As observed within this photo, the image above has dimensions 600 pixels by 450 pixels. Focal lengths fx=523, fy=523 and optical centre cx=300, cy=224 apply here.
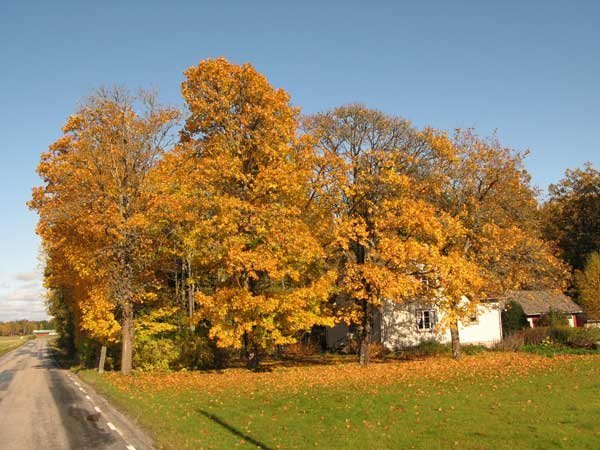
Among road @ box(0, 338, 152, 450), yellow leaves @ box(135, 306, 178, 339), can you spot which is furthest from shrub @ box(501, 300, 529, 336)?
road @ box(0, 338, 152, 450)

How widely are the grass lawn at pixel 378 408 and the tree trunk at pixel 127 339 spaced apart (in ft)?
7.51

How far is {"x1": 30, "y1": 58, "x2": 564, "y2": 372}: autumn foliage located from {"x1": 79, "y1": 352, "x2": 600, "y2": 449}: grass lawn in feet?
13.1

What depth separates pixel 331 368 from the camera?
2866 centimetres

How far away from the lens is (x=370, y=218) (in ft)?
93.2

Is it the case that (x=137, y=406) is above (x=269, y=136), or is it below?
below

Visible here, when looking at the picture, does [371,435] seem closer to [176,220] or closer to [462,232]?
[176,220]

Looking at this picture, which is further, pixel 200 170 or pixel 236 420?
pixel 200 170

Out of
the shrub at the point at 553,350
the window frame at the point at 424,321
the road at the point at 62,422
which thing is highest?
the window frame at the point at 424,321

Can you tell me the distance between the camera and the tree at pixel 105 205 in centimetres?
2581

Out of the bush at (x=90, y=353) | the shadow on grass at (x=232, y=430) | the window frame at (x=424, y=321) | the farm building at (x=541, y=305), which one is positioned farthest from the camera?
the farm building at (x=541, y=305)

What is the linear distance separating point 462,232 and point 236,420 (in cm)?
1894

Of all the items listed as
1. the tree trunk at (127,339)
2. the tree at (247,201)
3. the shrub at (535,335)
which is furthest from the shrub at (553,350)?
the tree trunk at (127,339)

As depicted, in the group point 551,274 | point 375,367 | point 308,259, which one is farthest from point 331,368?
point 551,274

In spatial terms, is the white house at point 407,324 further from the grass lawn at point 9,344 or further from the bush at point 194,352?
the grass lawn at point 9,344
